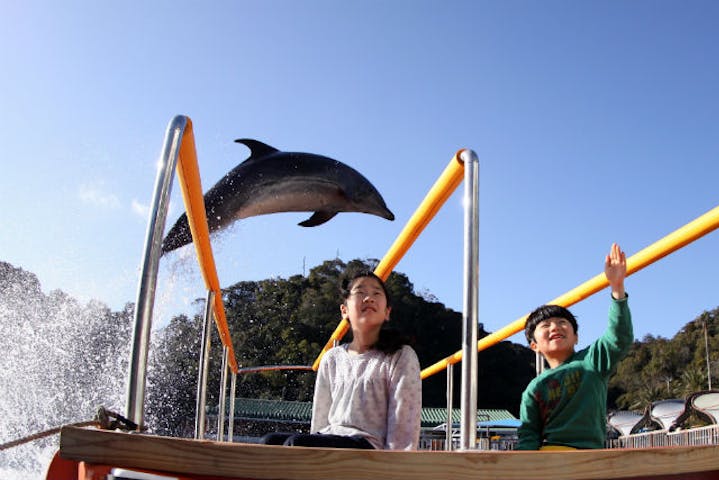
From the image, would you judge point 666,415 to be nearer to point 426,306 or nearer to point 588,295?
point 588,295

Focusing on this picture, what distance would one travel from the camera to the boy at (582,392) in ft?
6.37

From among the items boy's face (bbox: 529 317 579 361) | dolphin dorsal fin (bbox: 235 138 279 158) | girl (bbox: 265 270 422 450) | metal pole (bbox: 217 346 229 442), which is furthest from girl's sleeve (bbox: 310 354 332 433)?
dolphin dorsal fin (bbox: 235 138 279 158)

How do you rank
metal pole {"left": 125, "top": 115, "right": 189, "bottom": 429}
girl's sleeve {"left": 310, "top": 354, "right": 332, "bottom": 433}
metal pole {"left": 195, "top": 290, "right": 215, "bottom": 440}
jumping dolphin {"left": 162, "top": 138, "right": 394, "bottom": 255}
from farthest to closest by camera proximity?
jumping dolphin {"left": 162, "top": 138, "right": 394, "bottom": 255}
metal pole {"left": 195, "top": 290, "right": 215, "bottom": 440}
girl's sleeve {"left": 310, "top": 354, "right": 332, "bottom": 433}
metal pole {"left": 125, "top": 115, "right": 189, "bottom": 429}

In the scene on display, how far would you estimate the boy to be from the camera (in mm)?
1940

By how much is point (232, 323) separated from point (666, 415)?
25200mm

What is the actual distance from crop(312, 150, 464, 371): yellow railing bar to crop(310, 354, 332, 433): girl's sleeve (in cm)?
62

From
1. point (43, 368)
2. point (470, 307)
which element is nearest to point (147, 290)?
point (470, 307)

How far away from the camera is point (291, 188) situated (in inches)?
163

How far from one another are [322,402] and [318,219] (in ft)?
7.42

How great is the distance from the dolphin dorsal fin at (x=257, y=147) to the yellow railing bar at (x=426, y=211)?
1.69 m

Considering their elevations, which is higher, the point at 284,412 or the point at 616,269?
the point at 616,269

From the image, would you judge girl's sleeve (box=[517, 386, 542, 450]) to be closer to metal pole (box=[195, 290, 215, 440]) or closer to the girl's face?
the girl's face

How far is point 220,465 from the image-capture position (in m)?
1.01

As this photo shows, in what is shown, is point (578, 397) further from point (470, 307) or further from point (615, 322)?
point (470, 307)
